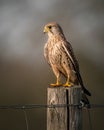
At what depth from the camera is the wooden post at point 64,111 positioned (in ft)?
22.5

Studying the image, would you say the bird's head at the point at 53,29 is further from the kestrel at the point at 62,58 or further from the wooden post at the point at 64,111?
the wooden post at the point at 64,111

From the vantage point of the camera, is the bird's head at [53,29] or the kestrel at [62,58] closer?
the kestrel at [62,58]

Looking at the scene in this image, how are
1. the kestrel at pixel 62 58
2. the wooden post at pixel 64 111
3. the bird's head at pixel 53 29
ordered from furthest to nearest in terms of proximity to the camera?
1. the bird's head at pixel 53 29
2. the kestrel at pixel 62 58
3. the wooden post at pixel 64 111

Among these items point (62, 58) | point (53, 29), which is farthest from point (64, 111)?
point (53, 29)

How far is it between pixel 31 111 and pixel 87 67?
169 cm

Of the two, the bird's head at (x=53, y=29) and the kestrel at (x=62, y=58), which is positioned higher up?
the bird's head at (x=53, y=29)

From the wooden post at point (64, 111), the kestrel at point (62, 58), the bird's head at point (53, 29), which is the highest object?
the bird's head at point (53, 29)

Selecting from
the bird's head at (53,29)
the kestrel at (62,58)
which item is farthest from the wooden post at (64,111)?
the bird's head at (53,29)

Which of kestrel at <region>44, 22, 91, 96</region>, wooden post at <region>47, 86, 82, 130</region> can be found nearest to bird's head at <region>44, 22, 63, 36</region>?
kestrel at <region>44, 22, 91, 96</region>

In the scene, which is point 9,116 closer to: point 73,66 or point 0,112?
point 0,112

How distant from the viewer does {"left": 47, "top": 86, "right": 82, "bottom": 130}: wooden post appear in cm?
686

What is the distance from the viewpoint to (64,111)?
6855mm

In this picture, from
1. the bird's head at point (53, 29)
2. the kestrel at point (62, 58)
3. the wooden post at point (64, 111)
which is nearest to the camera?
the wooden post at point (64, 111)

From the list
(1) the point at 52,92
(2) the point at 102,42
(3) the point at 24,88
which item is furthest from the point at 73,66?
(2) the point at 102,42
